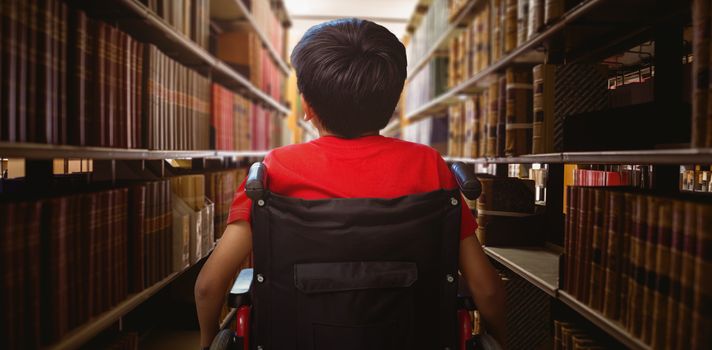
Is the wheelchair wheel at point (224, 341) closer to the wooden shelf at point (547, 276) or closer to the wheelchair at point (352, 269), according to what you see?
the wheelchair at point (352, 269)

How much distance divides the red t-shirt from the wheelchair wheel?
0.25 m

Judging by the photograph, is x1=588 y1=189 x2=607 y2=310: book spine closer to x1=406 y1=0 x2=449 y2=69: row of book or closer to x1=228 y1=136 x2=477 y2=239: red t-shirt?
x1=228 y1=136 x2=477 y2=239: red t-shirt

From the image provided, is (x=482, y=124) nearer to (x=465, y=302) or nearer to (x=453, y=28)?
(x=453, y=28)

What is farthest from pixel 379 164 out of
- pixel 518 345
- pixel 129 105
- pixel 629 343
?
pixel 518 345

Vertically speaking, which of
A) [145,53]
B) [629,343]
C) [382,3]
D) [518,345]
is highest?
[382,3]

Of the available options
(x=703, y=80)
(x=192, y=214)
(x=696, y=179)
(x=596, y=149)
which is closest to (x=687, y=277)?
(x=703, y=80)

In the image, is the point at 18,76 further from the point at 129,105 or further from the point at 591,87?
the point at 591,87

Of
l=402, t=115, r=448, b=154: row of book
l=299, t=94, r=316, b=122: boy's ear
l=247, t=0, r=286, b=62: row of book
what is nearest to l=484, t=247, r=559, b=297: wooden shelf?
l=299, t=94, r=316, b=122: boy's ear

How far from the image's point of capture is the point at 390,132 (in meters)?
7.13

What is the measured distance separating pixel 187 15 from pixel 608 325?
71.3 inches

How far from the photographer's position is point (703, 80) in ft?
2.75

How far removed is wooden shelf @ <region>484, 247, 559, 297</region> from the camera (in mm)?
1368

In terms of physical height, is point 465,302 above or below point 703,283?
below

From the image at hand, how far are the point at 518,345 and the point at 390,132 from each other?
550 cm
